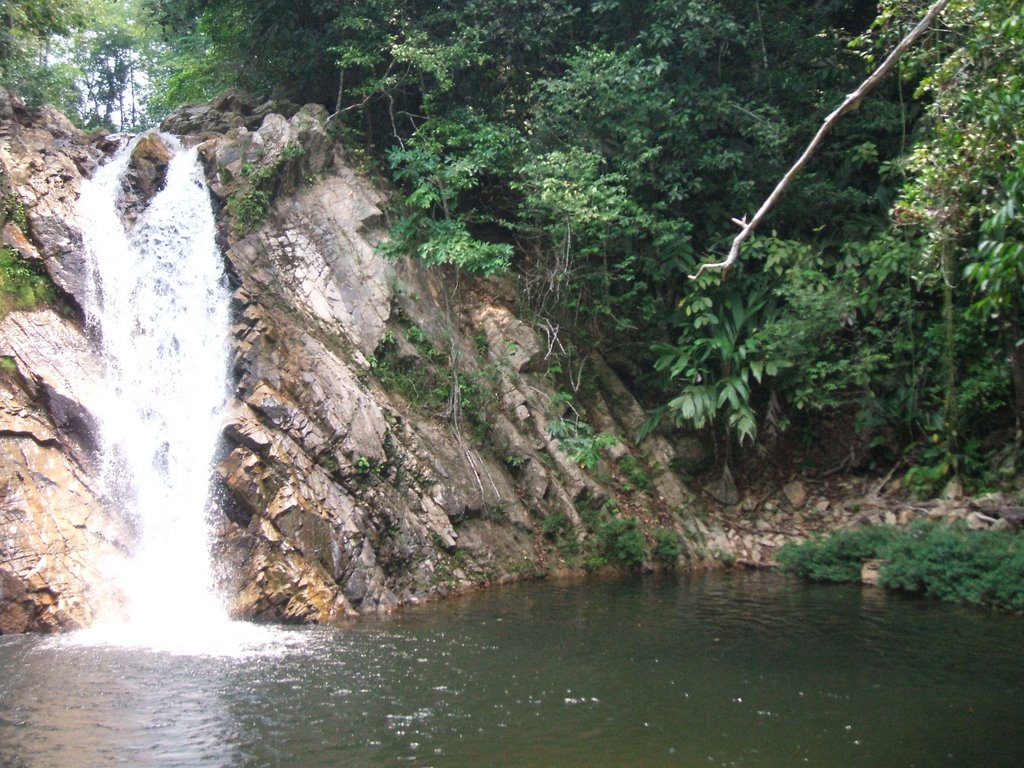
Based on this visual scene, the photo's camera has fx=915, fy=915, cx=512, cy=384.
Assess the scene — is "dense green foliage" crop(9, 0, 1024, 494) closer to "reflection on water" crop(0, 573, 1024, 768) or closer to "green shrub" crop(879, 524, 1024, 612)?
"green shrub" crop(879, 524, 1024, 612)

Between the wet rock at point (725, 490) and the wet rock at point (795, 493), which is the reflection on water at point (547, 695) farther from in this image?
the wet rock at point (725, 490)

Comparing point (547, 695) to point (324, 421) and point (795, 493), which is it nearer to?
point (324, 421)

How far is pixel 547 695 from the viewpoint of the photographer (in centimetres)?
834

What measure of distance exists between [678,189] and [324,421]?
8.25 meters

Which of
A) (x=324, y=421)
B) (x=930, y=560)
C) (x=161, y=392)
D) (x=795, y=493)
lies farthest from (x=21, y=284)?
(x=930, y=560)

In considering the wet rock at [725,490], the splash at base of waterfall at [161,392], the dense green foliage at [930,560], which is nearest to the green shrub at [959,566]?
the dense green foliage at [930,560]

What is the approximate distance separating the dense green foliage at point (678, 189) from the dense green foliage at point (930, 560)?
2.03 m

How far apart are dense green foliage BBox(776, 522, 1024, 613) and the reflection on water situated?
72 cm

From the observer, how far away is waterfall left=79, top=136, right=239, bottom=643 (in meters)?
11.8

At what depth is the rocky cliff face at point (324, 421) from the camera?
467 inches

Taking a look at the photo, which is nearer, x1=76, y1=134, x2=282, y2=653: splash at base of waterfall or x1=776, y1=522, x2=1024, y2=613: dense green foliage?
x1=76, y1=134, x2=282, y2=653: splash at base of waterfall

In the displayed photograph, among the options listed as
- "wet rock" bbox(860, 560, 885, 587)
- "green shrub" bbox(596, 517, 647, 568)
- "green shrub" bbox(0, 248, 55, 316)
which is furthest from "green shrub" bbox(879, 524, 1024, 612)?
"green shrub" bbox(0, 248, 55, 316)

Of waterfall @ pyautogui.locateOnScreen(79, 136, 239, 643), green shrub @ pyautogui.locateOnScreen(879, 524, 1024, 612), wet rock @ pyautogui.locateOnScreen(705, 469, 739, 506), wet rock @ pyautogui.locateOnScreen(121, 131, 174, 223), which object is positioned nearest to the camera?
waterfall @ pyautogui.locateOnScreen(79, 136, 239, 643)

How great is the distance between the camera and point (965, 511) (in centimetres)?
1477
